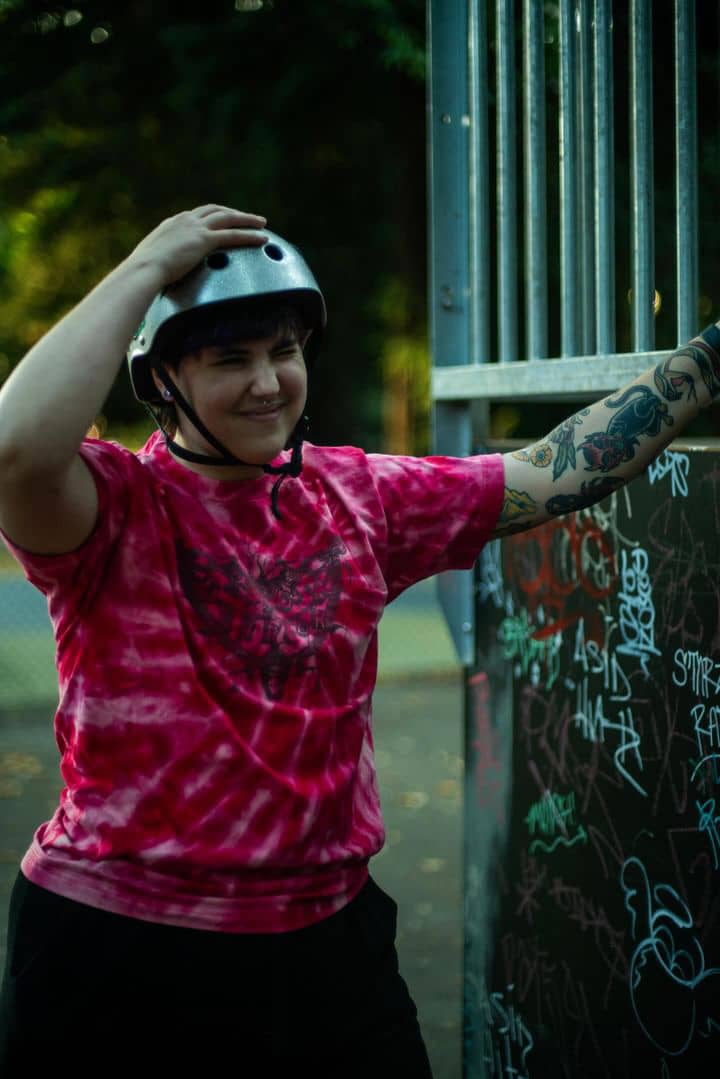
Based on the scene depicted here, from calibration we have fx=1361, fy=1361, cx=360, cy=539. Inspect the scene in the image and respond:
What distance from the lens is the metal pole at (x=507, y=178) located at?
3.21 metres

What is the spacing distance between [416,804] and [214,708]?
5459mm

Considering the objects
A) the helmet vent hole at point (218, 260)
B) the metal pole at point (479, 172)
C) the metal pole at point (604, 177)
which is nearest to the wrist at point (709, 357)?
the metal pole at point (604, 177)

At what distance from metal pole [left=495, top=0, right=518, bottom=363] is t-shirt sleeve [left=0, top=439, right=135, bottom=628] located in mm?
1326

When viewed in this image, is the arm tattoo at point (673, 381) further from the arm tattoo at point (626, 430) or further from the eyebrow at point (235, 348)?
the eyebrow at point (235, 348)

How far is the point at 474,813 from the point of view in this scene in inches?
140

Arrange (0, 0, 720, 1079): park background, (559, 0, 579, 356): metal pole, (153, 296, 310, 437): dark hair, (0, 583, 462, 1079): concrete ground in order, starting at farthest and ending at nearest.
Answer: (0, 0, 720, 1079): park background < (0, 583, 462, 1079): concrete ground < (559, 0, 579, 356): metal pole < (153, 296, 310, 437): dark hair

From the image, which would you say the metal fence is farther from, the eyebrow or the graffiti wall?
the eyebrow

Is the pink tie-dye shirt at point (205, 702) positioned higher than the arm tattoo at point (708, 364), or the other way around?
the arm tattoo at point (708, 364)

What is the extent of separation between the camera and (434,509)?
2.46 m

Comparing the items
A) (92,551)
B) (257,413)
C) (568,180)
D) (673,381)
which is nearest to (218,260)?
(257,413)

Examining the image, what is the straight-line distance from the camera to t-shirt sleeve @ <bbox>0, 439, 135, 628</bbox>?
7.00 ft

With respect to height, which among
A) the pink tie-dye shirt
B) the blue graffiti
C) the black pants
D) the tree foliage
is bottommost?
the blue graffiti

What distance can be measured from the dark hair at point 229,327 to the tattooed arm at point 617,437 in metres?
0.51

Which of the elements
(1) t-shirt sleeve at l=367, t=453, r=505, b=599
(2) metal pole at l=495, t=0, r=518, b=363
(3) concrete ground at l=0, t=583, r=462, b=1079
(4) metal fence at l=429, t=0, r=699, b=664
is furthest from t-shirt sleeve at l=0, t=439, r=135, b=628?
(3) concrete ground at l=0, t=583, r=462, b=1079
